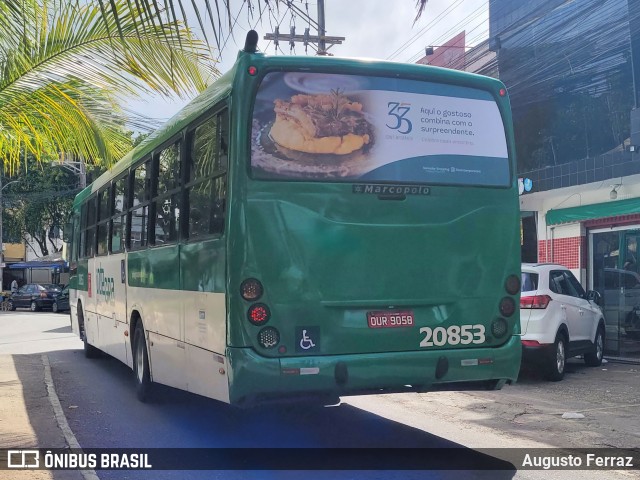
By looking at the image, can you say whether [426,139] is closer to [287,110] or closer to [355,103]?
[355,103]

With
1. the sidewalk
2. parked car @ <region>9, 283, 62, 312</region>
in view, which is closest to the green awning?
the sidewalk

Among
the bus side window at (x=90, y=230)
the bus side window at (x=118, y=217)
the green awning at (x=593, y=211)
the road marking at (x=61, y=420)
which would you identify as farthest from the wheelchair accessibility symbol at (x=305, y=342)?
the green awning at (x=593, y=211)

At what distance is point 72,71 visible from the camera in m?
7.75

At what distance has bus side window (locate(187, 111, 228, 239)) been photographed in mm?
6137

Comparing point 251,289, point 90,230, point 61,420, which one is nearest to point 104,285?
point 90,230

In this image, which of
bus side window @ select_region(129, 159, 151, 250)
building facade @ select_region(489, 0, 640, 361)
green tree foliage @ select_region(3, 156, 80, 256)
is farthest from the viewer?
green tree foliage @ select_region(3, 156, 80, 256)

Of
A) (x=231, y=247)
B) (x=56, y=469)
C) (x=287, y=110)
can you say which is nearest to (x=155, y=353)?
(x=56, y=469)

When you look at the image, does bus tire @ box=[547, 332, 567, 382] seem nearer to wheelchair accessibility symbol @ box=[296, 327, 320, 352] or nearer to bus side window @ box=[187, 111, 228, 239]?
wheelchair accessibility symbol @ box=[296, 327, 320, 352]

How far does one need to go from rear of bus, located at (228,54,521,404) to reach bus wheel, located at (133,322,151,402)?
348 cm

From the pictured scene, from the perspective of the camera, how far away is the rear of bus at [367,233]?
19.1 ft

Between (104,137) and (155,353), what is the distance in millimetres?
2853

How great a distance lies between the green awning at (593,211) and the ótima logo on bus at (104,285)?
983 cm

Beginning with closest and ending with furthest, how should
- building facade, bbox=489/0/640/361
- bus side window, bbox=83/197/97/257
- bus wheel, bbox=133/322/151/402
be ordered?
bus wheel, bbox=133/322/151/402, bus side window, bbox=83/197/97/257, building facade, bbox=489/0/640/361

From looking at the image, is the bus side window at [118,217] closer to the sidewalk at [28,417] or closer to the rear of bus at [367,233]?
the sidewalk at [28,417]
